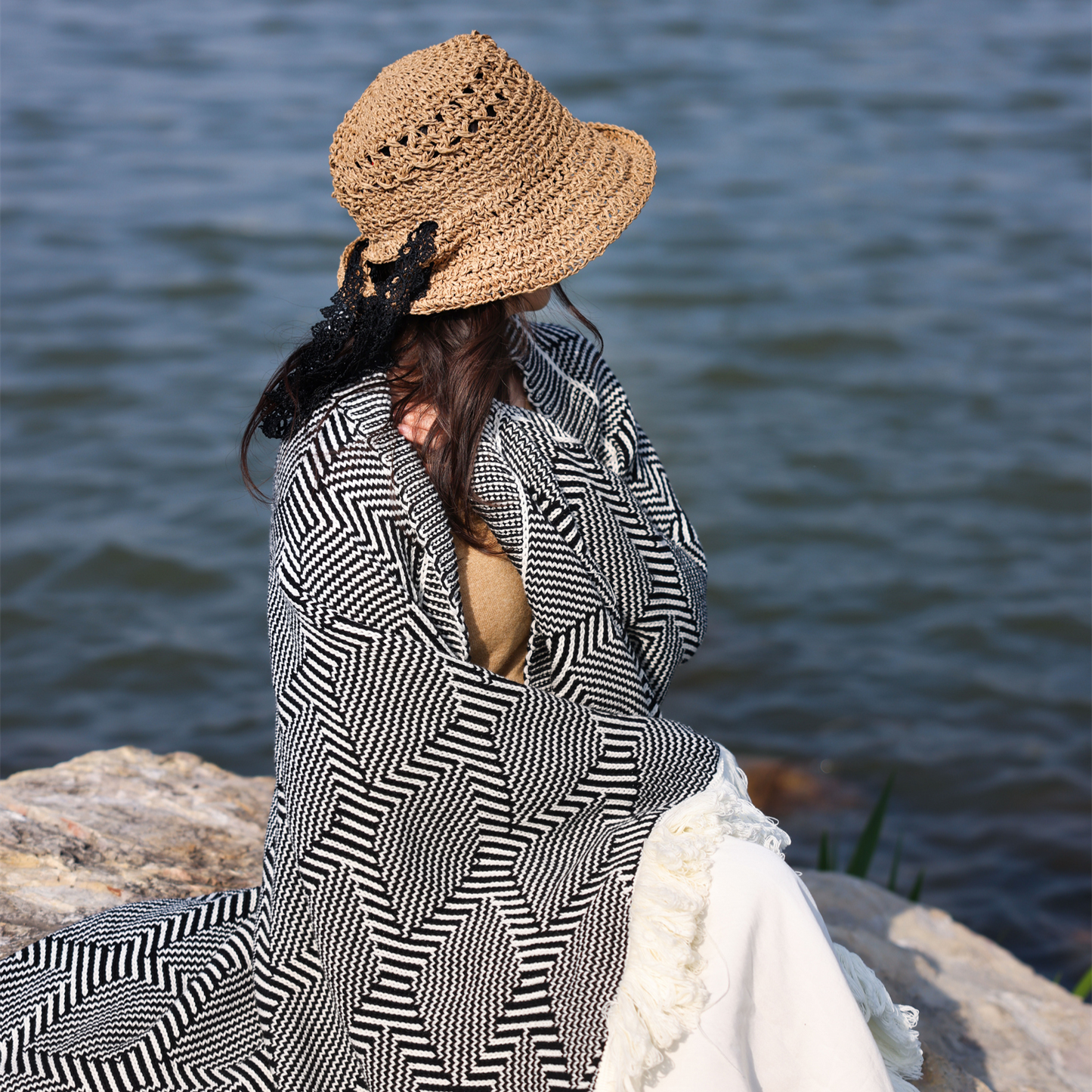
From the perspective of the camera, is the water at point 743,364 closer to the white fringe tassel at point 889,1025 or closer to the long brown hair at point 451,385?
the long brown hair at point 451,385

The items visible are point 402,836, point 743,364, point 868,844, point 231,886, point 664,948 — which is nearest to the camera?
point 664,948

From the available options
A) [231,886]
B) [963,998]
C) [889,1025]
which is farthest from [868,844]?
[231,886]

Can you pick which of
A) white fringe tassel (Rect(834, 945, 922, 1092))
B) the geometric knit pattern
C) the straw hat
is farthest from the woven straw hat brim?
white fringe tassel (Rect(834, 945, 922, 1092))

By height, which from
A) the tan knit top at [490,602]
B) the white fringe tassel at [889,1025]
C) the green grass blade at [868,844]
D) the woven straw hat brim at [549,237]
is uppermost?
the woven straw hat brim at [549,237]

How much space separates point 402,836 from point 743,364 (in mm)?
6117

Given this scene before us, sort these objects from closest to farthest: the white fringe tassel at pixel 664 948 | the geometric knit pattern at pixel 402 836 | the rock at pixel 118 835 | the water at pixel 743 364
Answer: the white fringe tassel at pixel 664 948
the geometric knit pattern at pixel 402 836
the rock at pixel 118 835
the water at pixel 743 364

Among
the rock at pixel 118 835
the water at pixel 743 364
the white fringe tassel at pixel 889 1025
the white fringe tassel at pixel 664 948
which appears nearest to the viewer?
the white fringe tassel at pixel 664 948

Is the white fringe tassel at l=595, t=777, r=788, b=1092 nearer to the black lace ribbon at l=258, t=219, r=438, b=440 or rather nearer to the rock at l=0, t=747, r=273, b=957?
the black lace ribbon at l=258, t=219, r=438, b=440

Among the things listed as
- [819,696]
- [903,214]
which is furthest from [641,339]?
[819,696]

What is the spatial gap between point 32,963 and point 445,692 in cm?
85

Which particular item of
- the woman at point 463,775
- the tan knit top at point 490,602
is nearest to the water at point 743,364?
the woman at point 463,775

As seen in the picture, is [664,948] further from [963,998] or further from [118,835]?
[118,835]

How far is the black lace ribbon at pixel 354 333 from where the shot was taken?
6.19 ft

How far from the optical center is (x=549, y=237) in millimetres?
1933
